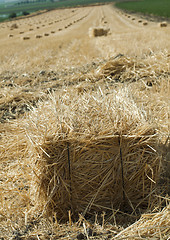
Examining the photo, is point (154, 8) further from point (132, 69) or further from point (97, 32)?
point (132, 69)

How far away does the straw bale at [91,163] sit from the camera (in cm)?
264

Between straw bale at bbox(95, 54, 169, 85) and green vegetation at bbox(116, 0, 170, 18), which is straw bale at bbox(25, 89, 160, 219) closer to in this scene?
straw bale at bbox(95, 54, 169, 85)

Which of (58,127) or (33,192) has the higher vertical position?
(58,127)

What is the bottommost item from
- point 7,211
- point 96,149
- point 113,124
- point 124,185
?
point 7,211

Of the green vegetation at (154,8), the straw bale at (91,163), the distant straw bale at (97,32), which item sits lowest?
the straw bale at (91,163)

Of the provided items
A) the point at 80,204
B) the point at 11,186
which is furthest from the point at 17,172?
the point at 80,204

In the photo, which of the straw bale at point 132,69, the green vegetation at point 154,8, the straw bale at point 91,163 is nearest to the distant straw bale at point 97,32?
the straw bale at point 132,69

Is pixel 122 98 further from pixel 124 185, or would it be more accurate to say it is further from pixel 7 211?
pixel 7 211

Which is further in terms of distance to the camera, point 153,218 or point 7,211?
point 7,211

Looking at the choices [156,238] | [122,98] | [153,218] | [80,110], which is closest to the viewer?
[156,238]

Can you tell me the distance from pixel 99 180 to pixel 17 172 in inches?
44.5

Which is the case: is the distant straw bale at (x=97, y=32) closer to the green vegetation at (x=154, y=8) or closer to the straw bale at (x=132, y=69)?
the straw bale at (x=132, y=69)

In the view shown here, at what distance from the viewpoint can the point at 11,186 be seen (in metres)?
3.25

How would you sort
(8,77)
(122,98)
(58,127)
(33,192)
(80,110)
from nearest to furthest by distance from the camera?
(58,127)
(33,192)
(80,110)
(122,98)
(8,77)
